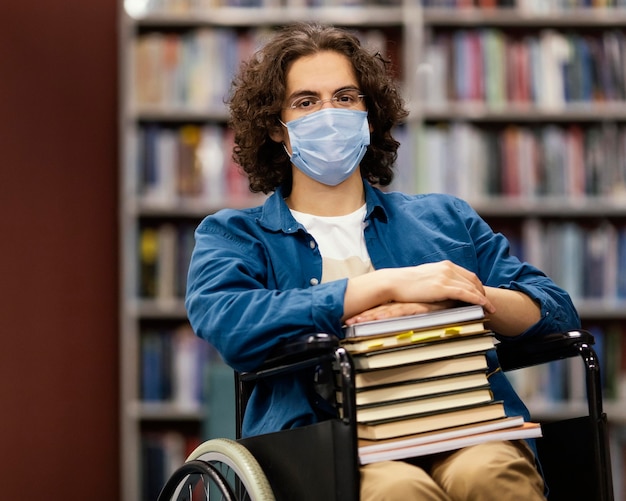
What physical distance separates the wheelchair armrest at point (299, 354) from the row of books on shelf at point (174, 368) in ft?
7.73

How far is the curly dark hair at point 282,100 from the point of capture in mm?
1970

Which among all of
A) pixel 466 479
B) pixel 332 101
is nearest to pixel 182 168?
pixel 332 101

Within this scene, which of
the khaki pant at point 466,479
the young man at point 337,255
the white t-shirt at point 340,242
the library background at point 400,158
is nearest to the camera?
the khaki pant at point 466,479

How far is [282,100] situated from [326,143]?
0.13m

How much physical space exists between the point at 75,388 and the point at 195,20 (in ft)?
5.00

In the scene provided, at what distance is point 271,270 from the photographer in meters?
1.82

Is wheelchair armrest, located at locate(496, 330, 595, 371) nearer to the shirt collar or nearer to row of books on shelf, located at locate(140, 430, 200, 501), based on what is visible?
the shirt collar

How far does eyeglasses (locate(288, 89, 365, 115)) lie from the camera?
1948mm

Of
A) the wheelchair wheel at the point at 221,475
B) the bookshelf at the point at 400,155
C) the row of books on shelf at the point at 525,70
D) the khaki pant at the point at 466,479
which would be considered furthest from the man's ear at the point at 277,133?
the row of books on shelf at the point at 525,70

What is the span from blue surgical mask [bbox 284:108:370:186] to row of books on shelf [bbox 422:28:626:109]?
2.09m

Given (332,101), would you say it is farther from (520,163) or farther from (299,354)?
(520,163)

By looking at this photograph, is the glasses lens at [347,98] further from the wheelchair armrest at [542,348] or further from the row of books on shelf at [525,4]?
the row of books on shelf at [525,4]

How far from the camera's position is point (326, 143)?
6.31 feet

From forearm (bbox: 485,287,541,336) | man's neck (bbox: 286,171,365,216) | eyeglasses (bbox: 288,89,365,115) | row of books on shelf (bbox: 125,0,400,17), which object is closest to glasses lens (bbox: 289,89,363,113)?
eyeglasses (bbox: 288,89,365,115)
